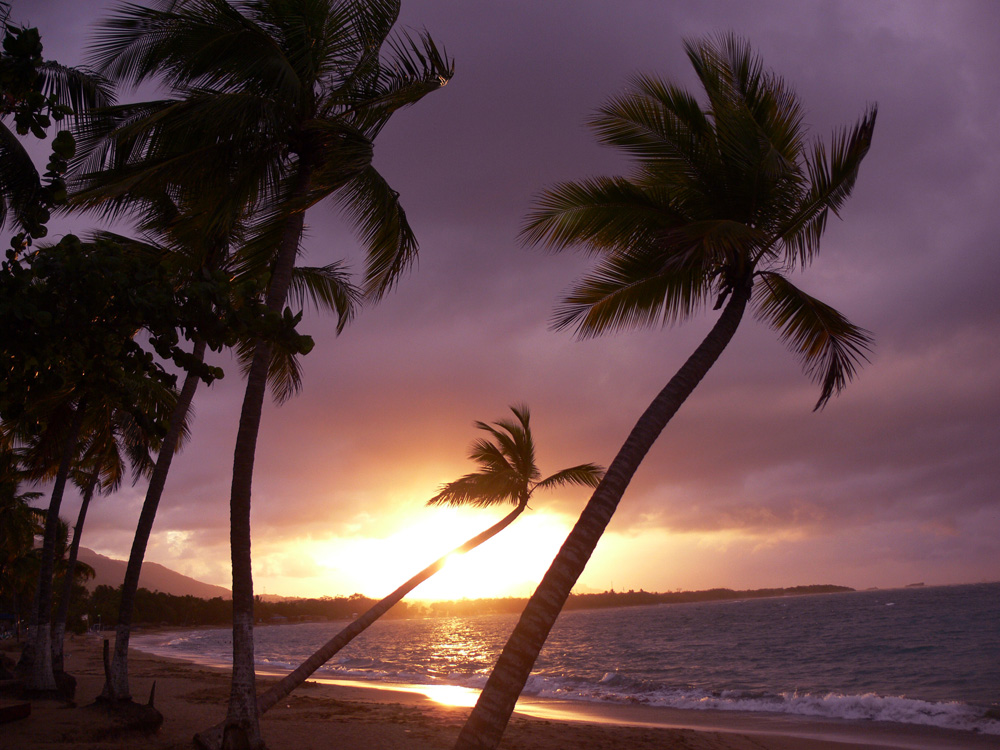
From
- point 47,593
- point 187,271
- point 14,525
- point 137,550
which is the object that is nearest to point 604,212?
point 187,271

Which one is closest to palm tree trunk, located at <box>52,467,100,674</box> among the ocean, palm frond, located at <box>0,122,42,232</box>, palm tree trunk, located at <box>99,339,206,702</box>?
palm tree trunk, located at <box>99,339,206,702</box>

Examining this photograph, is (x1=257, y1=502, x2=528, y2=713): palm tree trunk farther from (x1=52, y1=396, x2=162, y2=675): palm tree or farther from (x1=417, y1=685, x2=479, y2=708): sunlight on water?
(x1=417, y1=685, x2=479, y2=708): sunlight on water

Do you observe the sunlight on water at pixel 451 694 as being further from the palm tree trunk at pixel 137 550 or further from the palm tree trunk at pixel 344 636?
the palm tree trunk at pixel 137 550

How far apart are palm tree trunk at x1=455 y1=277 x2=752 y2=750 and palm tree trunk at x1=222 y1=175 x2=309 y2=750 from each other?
114 inches

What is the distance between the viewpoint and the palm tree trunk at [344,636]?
651 cm

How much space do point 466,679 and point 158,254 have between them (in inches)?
943

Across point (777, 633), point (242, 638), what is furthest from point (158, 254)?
point (777, 633)

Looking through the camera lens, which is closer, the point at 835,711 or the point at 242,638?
the point at 242,638

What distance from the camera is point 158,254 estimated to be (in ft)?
29.9

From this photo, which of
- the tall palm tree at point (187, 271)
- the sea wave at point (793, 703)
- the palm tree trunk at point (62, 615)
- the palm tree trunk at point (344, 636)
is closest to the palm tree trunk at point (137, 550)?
the tall palm tree at point (187, 271)

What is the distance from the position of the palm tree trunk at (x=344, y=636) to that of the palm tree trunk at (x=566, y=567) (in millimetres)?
2939

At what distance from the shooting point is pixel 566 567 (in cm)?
482

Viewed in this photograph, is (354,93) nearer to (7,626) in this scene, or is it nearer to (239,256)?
(239,256)

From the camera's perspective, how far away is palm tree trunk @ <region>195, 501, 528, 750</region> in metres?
6.51
